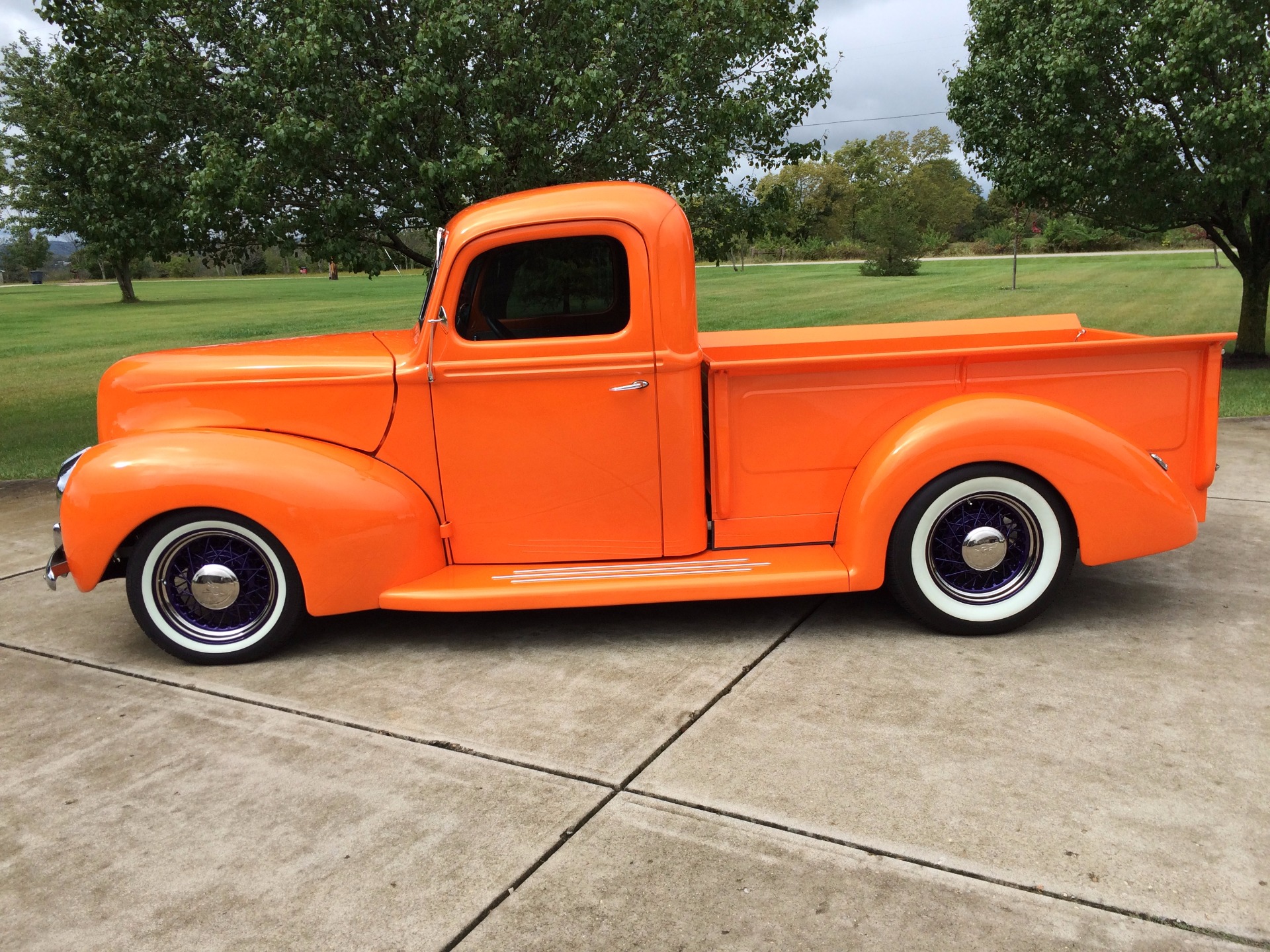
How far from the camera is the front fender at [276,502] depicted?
A: 4.00 meters

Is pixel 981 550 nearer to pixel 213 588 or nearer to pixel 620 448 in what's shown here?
pixel 620 448

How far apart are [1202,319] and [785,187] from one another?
13.0 metres

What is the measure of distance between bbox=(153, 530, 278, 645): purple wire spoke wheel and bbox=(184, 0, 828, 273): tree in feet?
11.2

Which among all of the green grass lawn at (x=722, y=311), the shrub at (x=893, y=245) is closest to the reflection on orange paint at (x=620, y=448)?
the green grass lawn at (x=722, y=311)

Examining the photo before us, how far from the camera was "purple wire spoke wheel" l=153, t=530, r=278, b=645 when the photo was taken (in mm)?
4137

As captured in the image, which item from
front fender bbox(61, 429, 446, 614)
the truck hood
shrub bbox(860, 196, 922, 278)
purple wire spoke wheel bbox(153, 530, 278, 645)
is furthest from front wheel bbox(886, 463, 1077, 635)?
shrub bbox(860, 196, 922, 278)

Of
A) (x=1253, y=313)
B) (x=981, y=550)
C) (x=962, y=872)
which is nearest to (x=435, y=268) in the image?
(x=981, y=550)

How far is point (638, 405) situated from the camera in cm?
416

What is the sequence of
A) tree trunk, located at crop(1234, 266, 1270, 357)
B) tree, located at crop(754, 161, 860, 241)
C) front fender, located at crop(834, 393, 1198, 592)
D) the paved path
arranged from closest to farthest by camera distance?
front fender, located at crop(834, 393, 1198, 592) → tree trunk, located at crop(1234, 266, 1270, 357) → the paved path → tree, located at crop(754, 161, 860, 241)

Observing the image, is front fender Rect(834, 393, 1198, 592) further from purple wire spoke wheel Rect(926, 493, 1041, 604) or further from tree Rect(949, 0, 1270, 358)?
tree Rect(949, 0, 1270, 358)

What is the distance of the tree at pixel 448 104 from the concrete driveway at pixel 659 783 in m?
4.03

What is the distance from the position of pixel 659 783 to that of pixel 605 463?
60.1 inches

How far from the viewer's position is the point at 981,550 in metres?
4.12

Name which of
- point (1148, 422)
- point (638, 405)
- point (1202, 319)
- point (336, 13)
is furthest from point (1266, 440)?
point (1202, 319)
